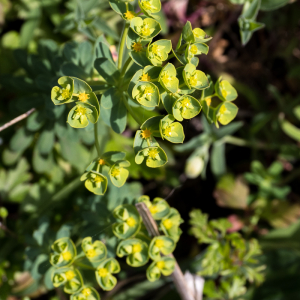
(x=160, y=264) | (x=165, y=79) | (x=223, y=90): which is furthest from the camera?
(x=160, y=264)

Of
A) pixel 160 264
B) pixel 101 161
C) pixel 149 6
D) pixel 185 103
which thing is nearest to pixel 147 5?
pixel 149 6

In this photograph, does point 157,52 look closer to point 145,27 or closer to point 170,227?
point 145,27

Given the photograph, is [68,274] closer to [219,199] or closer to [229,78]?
[219,199]

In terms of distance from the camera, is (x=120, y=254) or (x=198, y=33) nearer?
(x=198, y=33)

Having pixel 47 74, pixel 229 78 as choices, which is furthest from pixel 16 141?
pixel 229 78

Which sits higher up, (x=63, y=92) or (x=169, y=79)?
(x=169, y=79)
